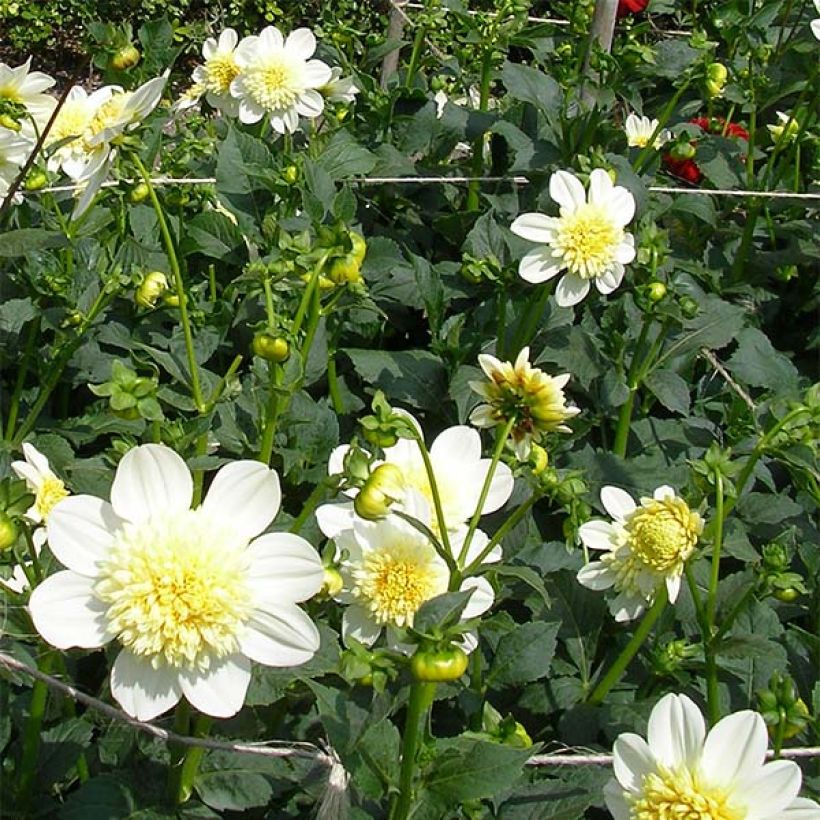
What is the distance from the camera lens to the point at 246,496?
995 mm

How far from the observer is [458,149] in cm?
252

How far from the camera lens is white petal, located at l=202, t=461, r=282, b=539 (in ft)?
3.25

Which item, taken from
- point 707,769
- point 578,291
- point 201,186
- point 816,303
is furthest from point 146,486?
point 816,303

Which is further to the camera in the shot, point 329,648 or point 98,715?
point 98,715

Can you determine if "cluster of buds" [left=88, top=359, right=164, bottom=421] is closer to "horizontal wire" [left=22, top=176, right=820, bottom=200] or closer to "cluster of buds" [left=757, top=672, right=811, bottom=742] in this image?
"cluster of buds" [left=757, top=672, right=811, bottom=742]

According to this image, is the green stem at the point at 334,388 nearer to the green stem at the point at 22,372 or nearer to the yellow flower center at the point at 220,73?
the green stem at the point at 22,372

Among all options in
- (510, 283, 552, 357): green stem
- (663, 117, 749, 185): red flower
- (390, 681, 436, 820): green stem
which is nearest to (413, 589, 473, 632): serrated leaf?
(390, 681, 436, 820): green stem

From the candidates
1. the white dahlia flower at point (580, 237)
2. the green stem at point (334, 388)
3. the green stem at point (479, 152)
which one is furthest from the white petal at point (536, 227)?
the green stem at point (479, 152)

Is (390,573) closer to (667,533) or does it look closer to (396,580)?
(396,580)

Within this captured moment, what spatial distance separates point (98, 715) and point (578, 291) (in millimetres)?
891

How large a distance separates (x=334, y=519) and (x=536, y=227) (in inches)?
26.4

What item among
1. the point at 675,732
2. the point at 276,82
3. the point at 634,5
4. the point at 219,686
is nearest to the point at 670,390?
the point at 675,732

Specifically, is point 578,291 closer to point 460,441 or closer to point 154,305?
point 460,441

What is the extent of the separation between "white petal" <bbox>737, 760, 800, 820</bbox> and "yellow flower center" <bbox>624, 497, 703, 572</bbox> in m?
0.30
